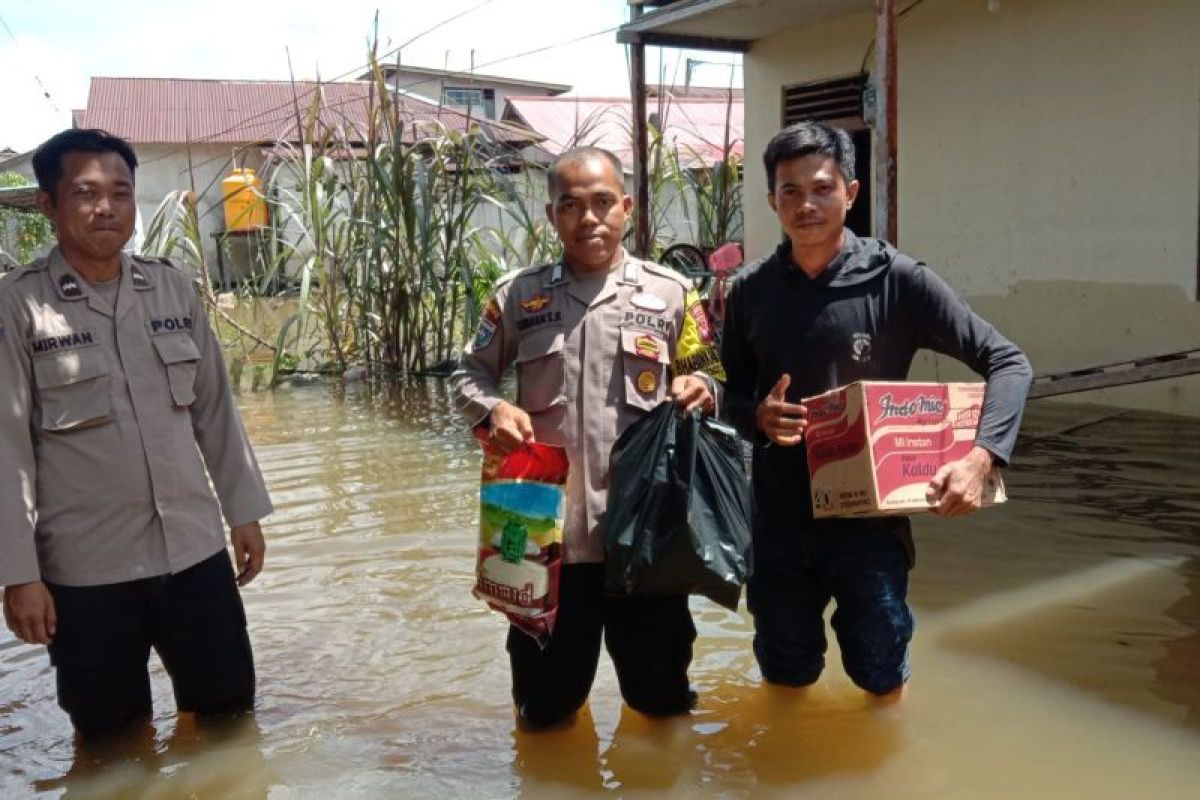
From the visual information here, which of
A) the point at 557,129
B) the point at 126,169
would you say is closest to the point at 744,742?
the point at 126,169

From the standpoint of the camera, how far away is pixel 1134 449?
6.25 meters

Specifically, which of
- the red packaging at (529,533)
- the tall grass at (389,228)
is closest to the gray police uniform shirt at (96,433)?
the red packaging at (529,533)

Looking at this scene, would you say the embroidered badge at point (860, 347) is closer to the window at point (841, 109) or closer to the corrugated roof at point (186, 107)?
the window at point (841, 109)

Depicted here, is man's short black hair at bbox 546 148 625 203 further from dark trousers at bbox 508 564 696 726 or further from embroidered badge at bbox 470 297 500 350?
dark trousers at bbox 508 564 696 726

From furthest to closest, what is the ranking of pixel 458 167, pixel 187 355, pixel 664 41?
pixel 664 41, pixel 458 167, pixel 187 355

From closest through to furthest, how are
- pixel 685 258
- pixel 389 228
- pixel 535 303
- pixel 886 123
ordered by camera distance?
pixel 535 303 → pixel 886 123 → pixel 389 228 → pixel 685 258

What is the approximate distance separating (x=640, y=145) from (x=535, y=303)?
Result: 6.74 meters

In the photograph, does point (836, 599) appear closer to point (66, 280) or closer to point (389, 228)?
point (66, 280)

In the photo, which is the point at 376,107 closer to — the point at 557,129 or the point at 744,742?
the point at 744,742

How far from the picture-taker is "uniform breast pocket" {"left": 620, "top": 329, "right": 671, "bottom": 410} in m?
2.86

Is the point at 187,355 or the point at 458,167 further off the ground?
the point at 458,167

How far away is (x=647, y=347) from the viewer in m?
2.87

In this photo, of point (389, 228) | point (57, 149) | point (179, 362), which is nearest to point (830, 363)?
point (179, 362)

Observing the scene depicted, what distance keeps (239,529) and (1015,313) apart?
607 cm
